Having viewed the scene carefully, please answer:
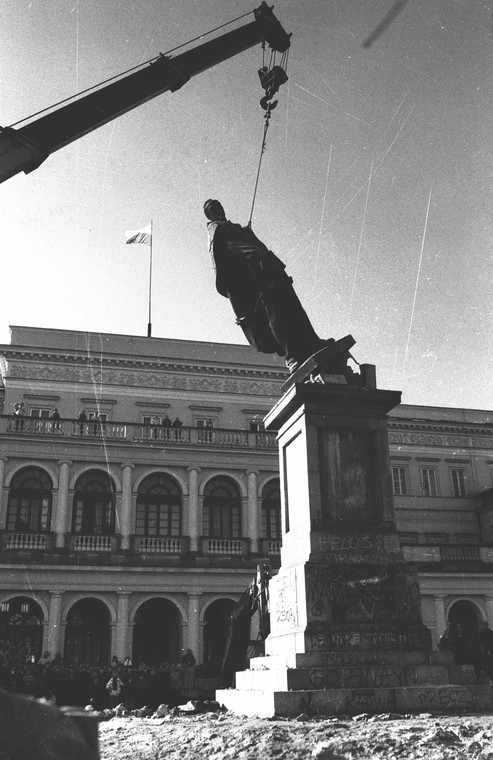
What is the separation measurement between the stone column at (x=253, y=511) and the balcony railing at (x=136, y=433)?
1.46m

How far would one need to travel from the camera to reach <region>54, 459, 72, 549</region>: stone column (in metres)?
30.7

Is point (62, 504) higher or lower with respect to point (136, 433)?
lower

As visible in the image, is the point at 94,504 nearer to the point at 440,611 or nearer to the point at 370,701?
the point at 440,611

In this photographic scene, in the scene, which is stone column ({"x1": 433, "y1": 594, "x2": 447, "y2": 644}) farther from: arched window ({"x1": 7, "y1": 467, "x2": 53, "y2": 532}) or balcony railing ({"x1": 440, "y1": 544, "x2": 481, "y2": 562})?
arched window ({"x1": 7, "y1": 467, "x2": 53, "y2": 532})

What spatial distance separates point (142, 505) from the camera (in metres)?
33.0

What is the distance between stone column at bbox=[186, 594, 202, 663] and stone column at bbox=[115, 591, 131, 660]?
2.67 meters

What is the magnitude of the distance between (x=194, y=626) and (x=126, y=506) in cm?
606

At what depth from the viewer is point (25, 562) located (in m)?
29.5

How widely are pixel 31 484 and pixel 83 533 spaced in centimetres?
333

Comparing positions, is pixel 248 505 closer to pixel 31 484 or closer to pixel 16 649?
pixel 31 484

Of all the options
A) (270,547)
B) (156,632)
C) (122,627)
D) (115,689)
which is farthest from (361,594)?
(156,632)

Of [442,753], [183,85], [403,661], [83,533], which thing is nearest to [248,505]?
[83,533]

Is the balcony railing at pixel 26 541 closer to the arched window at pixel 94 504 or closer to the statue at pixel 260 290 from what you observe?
the arched window at pixel 94 504

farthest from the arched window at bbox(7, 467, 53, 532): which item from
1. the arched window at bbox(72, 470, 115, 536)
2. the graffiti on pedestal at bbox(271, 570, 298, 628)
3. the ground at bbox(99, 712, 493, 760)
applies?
the ground at bbox(99, 712, 493, 760)
